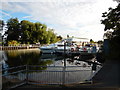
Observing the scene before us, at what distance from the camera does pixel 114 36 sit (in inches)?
472

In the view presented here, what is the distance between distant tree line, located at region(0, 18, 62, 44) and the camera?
156 feet

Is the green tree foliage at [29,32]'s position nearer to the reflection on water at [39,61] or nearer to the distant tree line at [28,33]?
the distant tree line at [28,33]

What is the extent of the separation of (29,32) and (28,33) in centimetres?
80

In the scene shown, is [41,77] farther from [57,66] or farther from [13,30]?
[13,30]

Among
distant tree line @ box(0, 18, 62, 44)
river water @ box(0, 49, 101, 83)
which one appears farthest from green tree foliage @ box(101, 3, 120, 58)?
distant tree line @ box(0, 18, 62, 44)

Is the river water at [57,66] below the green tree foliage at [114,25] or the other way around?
below

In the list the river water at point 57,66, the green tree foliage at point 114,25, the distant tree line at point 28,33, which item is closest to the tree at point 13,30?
the distant tree line at point 28,33

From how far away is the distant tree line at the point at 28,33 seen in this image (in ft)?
156

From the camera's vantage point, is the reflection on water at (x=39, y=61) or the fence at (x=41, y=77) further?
the reflection on water at (x=39, y=61)

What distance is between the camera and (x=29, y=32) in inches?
1841

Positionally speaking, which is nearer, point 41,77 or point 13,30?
point 41,77

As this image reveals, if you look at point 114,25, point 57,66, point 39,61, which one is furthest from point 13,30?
point 57,66

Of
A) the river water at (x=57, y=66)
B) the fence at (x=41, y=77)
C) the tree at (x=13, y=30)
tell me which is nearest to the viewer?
the fence at (x=41, y=77)

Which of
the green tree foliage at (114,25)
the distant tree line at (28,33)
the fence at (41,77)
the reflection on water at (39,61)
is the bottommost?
the reflection on water at (39,61)
